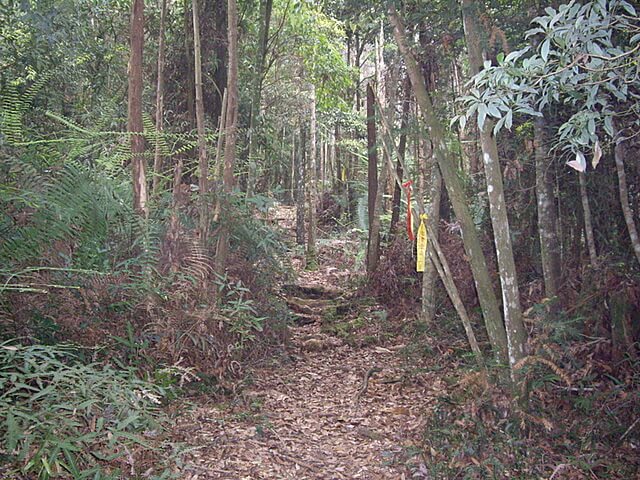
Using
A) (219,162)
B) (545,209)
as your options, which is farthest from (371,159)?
(545,209)

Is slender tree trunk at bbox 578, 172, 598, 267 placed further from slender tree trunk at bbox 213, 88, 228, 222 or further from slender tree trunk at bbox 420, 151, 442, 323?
slender tree trunk at bbox 213, 88, 228, 222

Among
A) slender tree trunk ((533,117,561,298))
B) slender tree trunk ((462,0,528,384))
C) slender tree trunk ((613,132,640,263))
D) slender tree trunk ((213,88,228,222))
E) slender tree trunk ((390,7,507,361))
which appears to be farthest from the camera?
slender tree trunk ((213,88,228,222))

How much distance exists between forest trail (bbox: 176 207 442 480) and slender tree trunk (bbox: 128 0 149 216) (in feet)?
7.30

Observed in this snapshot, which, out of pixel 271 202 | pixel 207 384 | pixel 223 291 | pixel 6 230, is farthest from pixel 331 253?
pixel 6 230

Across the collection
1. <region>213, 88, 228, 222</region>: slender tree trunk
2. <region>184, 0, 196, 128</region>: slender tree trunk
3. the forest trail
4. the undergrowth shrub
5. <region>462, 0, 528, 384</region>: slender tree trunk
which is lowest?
the forest trail

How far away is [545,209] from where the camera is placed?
551 cm

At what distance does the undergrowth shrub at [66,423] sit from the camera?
10.4 feet

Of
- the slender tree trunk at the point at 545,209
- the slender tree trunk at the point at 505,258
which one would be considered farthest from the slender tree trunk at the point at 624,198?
the slender tree trunk at the point at 505,258

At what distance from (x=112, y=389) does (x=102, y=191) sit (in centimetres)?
228

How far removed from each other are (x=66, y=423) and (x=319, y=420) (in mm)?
2677

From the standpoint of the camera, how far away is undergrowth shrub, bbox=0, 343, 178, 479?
10.4 ft

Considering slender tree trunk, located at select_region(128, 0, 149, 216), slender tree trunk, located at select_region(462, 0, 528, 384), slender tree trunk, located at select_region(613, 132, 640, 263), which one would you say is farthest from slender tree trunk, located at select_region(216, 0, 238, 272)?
slender tree trunk, located at select_region(613, 132, 640, 263)

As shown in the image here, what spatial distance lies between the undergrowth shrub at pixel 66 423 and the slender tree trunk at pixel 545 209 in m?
3.79

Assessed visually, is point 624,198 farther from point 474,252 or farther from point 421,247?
point 421,247
